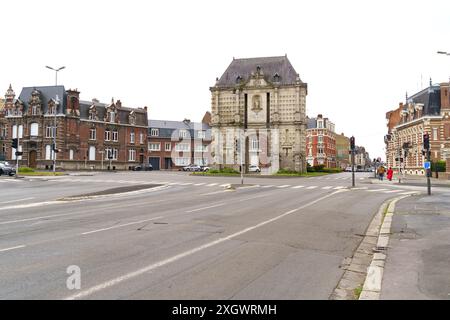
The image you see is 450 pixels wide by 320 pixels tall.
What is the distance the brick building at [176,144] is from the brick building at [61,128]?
42.5ft

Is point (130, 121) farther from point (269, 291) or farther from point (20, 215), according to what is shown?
point (269, 291)

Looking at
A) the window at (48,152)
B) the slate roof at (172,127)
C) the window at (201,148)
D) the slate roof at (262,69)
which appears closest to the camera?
the slate roof at (262,69)

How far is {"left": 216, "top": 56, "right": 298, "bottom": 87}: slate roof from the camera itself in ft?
210

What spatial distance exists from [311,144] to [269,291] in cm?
11813

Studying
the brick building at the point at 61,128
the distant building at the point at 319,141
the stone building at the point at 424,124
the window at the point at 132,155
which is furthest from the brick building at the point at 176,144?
the stone building at the point at 424,124

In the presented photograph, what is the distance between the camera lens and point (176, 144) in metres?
96.9

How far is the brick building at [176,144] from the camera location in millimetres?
93875

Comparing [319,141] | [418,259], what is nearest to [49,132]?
[418,259]

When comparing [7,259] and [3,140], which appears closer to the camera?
[7,259]

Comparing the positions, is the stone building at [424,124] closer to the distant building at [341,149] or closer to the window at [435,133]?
the window at [435,133]

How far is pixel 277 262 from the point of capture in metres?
7.21

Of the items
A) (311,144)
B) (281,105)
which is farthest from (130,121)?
(311,144)

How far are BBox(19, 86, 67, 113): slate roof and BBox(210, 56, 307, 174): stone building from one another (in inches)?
1088

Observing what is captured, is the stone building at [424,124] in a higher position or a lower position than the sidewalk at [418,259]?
higher
